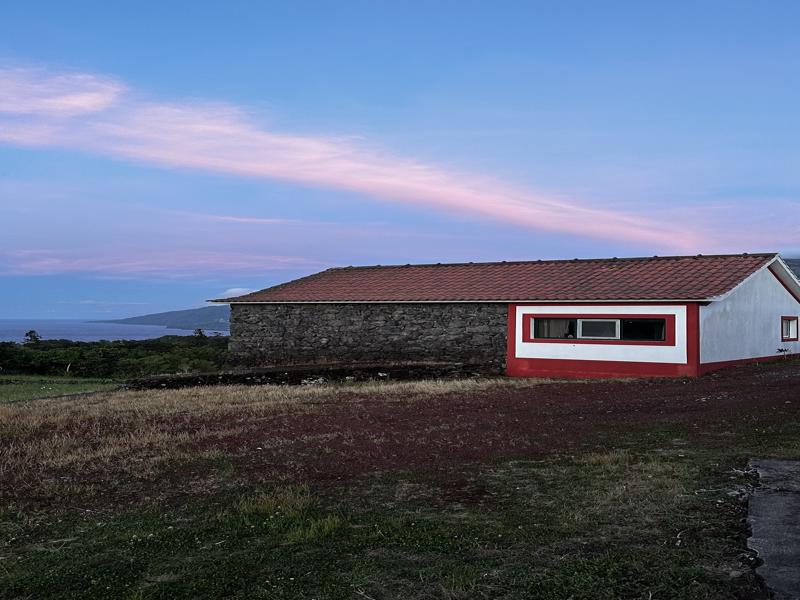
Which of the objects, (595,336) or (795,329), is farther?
(795,329)

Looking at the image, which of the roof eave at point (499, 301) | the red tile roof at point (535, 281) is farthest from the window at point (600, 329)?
the red tile roof at point (535, 281)

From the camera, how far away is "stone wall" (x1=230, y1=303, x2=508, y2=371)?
26.4 metres

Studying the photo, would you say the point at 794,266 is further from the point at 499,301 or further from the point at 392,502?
the point at 392,502

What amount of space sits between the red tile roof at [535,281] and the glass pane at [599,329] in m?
1.03

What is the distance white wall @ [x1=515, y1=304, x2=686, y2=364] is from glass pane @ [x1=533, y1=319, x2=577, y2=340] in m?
0.37

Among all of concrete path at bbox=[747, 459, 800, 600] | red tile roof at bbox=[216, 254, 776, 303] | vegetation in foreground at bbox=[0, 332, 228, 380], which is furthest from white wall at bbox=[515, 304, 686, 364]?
vegetation in foreground at bbox=[0, 332, 228, 380]

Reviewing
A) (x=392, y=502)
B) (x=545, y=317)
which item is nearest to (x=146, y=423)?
(x=392, y=502)

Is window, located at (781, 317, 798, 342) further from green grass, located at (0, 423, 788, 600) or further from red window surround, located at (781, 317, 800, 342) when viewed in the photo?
green grass, located at (0, 423, 788, 600)

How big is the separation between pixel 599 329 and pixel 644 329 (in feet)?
4.94

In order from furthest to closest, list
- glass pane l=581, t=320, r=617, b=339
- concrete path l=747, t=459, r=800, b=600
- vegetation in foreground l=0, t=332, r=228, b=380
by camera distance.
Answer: vegetation in foreground l=0, t=332, r=228, b=380 → glass pane l=581, t=320, r=617, b=339 → concrete path l=747, t=459, r=800, b=600

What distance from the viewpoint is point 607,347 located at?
24.0 metres

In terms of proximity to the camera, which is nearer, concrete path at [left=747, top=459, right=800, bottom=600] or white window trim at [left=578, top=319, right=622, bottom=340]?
concrete path at [left=747, top=459, right=800, bottom=600]

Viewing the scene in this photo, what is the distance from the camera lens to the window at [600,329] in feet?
76.9

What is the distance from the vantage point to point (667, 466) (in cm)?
874
